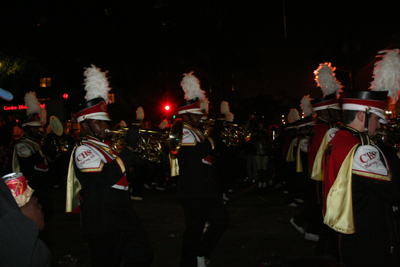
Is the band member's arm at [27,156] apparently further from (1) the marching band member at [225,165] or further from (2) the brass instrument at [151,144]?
(1) the marching band member at [225,165]

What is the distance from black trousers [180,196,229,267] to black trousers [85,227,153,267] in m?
0.97

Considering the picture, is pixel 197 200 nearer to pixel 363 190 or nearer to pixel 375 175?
pixel 363 190

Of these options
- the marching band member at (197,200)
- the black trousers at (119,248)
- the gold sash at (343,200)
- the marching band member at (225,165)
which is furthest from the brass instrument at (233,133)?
the gold sash at (343,200)

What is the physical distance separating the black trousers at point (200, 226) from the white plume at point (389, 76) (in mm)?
2341

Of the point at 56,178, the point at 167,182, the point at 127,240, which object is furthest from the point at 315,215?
the point at 56,178

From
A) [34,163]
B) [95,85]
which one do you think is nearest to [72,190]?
[95,85]

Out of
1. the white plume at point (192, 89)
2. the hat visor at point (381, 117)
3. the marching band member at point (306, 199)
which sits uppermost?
the white plume at point (192, 89)

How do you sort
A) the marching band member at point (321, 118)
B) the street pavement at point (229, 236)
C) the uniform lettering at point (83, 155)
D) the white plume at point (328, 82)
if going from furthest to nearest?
the white plume at point (328, 82) < the street pavement at point (229, 236) < the marching band member at point (321, 118) < the uniform lettering at point (83, 155)

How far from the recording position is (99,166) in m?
2.99

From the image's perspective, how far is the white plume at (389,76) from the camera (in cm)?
290

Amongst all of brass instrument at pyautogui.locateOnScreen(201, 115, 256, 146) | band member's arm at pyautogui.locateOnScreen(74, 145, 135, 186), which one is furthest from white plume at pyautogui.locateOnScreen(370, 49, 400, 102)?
brass instrument at pyautogui.locateOnScreen(201, 115, 256, 146)

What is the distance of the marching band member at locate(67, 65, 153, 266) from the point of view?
299 centimetres

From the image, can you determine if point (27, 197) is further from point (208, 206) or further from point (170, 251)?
point (170, 251)

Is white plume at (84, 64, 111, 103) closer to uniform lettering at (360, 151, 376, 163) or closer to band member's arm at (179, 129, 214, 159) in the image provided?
band member's arm at (179, 129, 214, 159)
